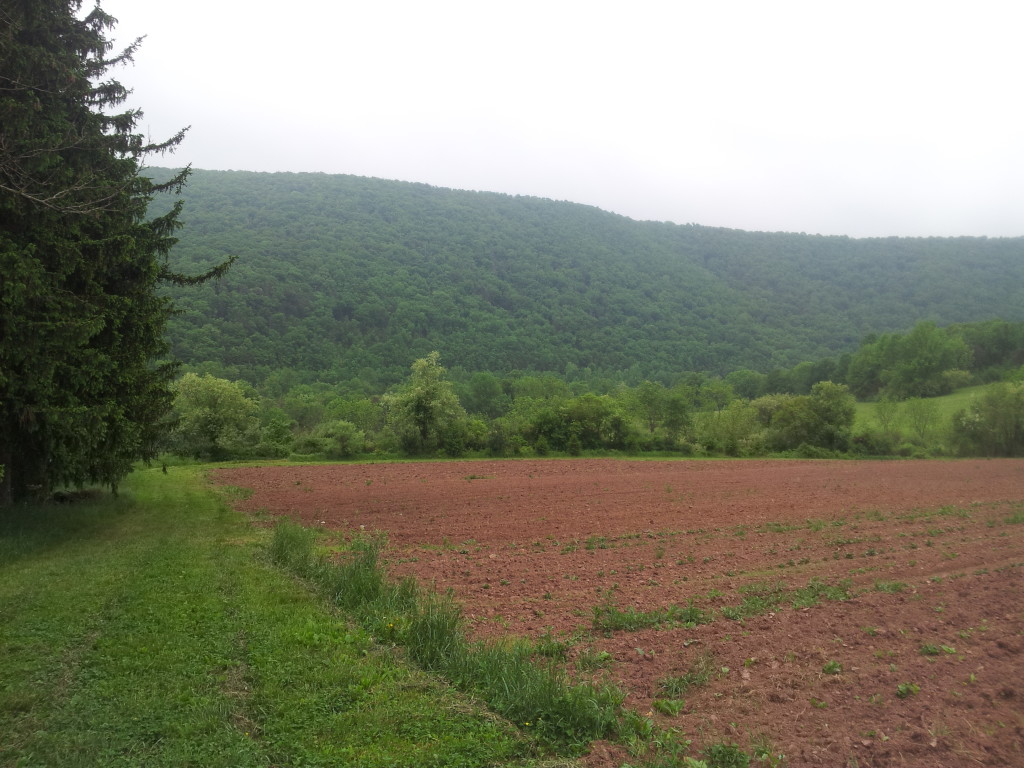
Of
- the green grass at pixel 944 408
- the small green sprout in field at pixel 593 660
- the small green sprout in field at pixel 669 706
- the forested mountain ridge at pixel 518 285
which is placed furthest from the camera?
the forested mountain ridge at pixel 518 285

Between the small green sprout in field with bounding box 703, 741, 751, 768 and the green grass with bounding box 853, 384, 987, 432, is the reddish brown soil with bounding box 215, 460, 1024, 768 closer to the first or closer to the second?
the small green sprout in field with bounding box 703, 741, 751, 768

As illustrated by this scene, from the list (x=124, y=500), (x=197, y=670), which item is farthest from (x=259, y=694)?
(x=124, y=500)

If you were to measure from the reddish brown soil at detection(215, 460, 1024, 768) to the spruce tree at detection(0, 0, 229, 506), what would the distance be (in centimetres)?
630

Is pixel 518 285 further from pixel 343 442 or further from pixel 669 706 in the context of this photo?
pixel 669 706

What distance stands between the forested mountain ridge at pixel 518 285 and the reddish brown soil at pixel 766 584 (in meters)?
61.6

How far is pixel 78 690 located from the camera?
17.6 ft

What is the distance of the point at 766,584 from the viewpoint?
1012 cm

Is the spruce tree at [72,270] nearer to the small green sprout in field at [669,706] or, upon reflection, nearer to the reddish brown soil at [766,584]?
the reddish brown soil at [766,584]

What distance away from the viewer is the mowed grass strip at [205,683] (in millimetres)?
4469

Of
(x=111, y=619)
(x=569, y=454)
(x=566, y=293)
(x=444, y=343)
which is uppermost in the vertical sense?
(x=566, y=293)

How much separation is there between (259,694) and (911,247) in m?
187

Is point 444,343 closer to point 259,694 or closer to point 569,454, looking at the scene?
point 569,454

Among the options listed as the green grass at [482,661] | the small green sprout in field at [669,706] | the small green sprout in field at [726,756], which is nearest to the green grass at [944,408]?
the green grass at [482,661]

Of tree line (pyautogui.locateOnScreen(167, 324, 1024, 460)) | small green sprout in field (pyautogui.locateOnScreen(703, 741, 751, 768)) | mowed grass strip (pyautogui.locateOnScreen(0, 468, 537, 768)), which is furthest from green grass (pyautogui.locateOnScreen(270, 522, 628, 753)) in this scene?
tree line (pyautogui.locateOnScreen(167, 324, 1024, 460))
